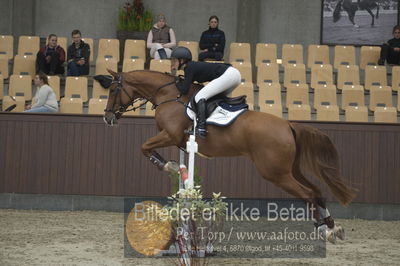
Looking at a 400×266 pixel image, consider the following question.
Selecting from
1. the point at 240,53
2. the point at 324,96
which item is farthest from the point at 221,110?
the point at 240,53

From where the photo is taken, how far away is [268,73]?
14.3m

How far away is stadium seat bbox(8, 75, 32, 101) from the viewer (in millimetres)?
13336

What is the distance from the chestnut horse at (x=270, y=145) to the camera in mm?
8023

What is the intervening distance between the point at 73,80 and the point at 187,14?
5.10 m

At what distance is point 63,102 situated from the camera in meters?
12.6

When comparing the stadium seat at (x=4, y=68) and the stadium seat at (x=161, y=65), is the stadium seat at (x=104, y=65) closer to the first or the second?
the stadium seat at (x=161, y=65)

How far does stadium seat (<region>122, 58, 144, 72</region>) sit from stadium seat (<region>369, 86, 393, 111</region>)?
4.55 m

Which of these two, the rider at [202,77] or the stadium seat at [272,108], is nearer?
the rider at [202,77]

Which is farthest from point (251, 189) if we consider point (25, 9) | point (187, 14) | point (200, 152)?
point (25, 9)

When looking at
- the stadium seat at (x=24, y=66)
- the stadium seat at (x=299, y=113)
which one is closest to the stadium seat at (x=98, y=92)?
the stadium seat at (x=24, y=66)

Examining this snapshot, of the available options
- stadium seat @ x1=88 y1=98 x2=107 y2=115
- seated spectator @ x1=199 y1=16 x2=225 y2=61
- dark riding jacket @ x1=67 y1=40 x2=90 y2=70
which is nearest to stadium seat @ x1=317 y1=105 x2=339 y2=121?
seated spectator @ x1=199 y1=16 x2=225 y2=61

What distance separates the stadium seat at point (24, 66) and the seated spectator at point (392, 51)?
24.2 feet

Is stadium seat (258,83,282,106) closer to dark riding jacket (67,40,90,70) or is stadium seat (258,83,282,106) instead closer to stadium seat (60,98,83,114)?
stadium seat (60,98,83,114)

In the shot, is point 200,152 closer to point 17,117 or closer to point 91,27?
point 17,117
